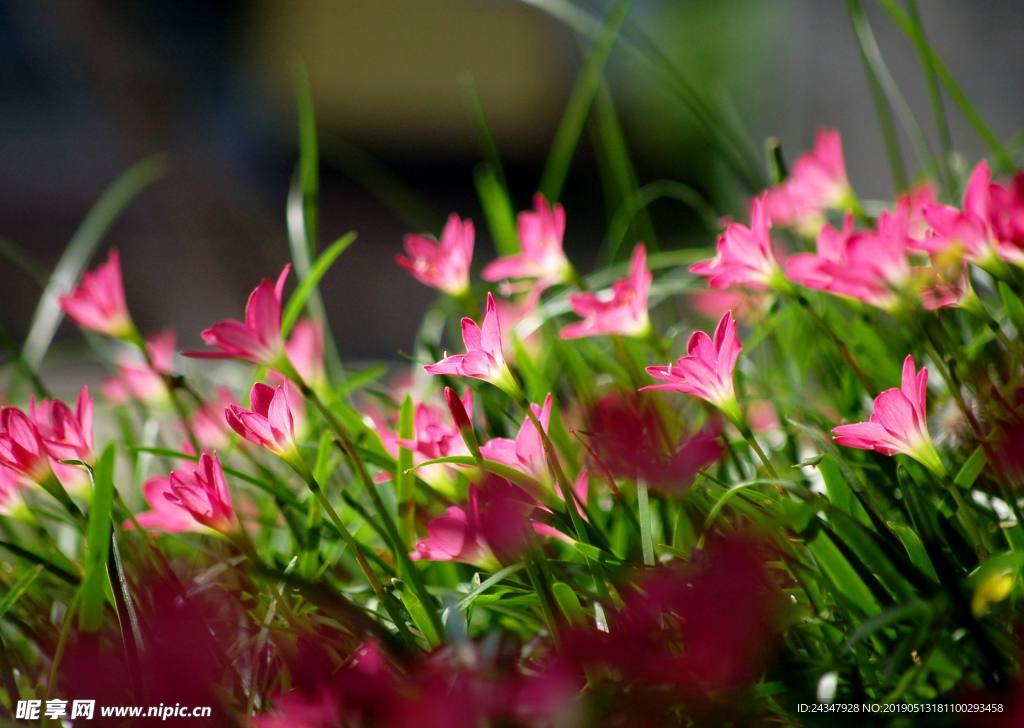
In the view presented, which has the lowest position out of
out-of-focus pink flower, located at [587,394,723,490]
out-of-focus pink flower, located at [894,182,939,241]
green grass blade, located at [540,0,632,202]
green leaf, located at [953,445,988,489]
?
green leaf, located at [953,445,988,489]

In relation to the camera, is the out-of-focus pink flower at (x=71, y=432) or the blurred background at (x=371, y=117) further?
the blurred background at (x=371, y=117)

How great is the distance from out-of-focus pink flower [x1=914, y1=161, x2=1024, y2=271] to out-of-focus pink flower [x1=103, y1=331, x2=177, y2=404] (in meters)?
0.47

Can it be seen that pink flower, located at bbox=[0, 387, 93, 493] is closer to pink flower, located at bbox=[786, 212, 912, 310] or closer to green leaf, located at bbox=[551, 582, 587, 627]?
green leaf, located at bbox=[551, 582, 587, 627]

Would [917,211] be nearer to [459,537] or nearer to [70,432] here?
[459,537]

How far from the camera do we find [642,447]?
0.42 meters

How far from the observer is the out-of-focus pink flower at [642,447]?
15.0 inches

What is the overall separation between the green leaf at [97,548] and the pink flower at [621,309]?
0.21 metres

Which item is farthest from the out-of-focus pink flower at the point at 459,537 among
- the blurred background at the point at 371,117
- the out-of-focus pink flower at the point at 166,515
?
the blurred background at the point at 371,117

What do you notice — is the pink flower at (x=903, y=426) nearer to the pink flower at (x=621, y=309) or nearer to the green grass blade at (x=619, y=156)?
the pink flower at (x=621, y=309)

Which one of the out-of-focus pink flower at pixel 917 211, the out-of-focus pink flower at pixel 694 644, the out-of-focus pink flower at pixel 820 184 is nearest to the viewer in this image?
the out-of-focus pink flower at pixel 694 644

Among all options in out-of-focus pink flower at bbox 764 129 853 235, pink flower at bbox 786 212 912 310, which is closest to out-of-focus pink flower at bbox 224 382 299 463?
pink flower at bbox 786 212 912 310

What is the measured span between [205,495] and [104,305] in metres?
0.24

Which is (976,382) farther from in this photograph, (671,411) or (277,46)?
(277,46)

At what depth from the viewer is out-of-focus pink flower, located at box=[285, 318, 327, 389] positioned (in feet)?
1.94
